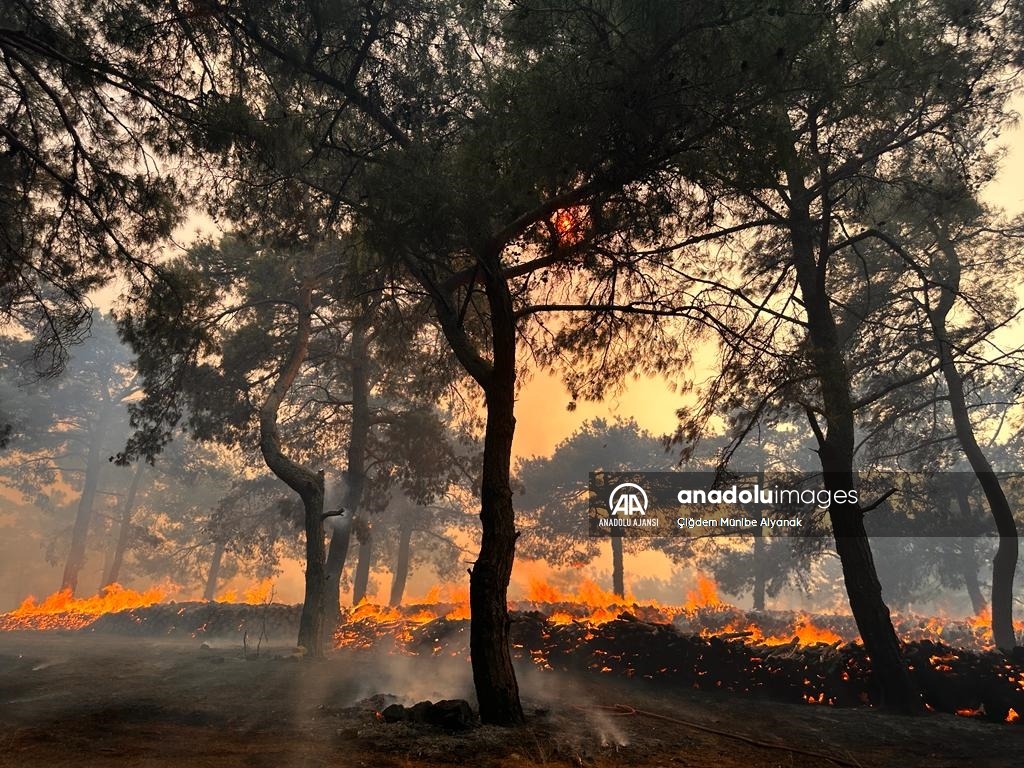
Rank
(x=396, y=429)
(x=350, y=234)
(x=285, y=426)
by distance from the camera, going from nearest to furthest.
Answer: (x=350, y=234) < (x=396, y=429) < (x=285, y=426)

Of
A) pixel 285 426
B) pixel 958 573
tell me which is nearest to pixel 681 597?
pixel 958 573

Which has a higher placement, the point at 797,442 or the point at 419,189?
the point at 797,442

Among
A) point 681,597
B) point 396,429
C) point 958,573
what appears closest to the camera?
point 396,429

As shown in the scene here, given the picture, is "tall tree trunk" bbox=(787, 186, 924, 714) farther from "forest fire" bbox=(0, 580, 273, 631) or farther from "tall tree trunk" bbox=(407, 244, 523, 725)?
"forest fire" bbox=(0, 580, 273, 631)

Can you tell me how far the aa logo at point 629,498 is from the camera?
85.9ft

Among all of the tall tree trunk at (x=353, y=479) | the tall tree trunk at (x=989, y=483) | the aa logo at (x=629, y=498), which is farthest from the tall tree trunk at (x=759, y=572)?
the tall tree trunk at (x=353, y=479)

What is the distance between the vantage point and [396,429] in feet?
57.3

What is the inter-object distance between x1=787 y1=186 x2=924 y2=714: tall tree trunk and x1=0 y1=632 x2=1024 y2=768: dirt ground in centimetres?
68

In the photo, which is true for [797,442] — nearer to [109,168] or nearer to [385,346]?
[385,346]

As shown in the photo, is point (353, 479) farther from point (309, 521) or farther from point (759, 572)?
point (759, 572)

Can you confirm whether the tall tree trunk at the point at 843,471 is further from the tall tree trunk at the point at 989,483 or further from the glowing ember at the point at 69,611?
the glowing ember at the point at 69,611

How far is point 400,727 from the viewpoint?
19.9 feet

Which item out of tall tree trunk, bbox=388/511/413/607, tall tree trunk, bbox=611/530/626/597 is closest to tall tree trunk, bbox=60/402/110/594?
tall tree trunk, bbox=388/511/413/607

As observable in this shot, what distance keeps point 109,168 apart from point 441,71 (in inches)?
A: 191
